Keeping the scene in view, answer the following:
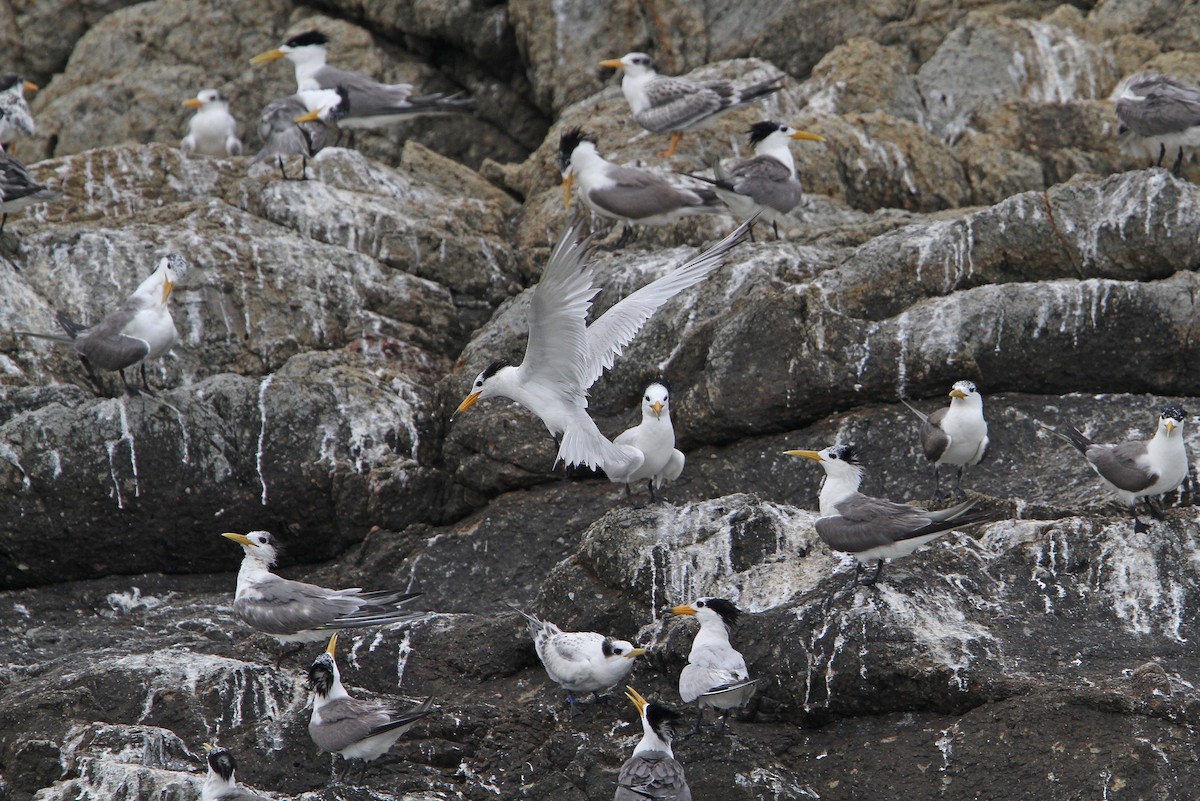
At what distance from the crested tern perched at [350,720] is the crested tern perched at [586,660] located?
2.53 ft

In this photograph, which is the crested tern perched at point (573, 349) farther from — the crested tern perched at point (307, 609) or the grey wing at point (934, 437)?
the grey wing at point (934, 437)

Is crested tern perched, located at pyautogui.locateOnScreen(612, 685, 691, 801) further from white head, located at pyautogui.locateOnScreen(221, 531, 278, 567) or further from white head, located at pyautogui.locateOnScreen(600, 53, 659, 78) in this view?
white head, located at pyautogui.locateOnScreen(600, 53, 659, 78)

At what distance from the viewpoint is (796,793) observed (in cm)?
755

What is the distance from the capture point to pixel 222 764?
24.3ft

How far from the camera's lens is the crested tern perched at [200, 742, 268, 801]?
7.41 m

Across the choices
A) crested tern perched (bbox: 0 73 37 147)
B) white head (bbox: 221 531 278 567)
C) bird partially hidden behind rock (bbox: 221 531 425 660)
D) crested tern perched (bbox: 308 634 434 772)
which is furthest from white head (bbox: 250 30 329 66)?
crested tern perched (bbox: 308 634 434 772)

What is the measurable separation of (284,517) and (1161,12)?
11.5 meters

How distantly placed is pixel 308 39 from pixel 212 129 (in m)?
1.48

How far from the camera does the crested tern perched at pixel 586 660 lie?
8094 millimetres

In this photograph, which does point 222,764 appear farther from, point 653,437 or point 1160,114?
point 1160,114

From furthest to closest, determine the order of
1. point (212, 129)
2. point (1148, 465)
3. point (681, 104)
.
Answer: point (212, 129) → point (681, 104) → point (1148, 465)

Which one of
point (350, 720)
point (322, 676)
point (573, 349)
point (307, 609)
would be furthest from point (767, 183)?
point (350, 720)

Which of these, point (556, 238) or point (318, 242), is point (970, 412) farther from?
point (318, 242)

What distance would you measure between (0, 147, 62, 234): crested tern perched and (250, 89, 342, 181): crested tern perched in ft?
7.75
